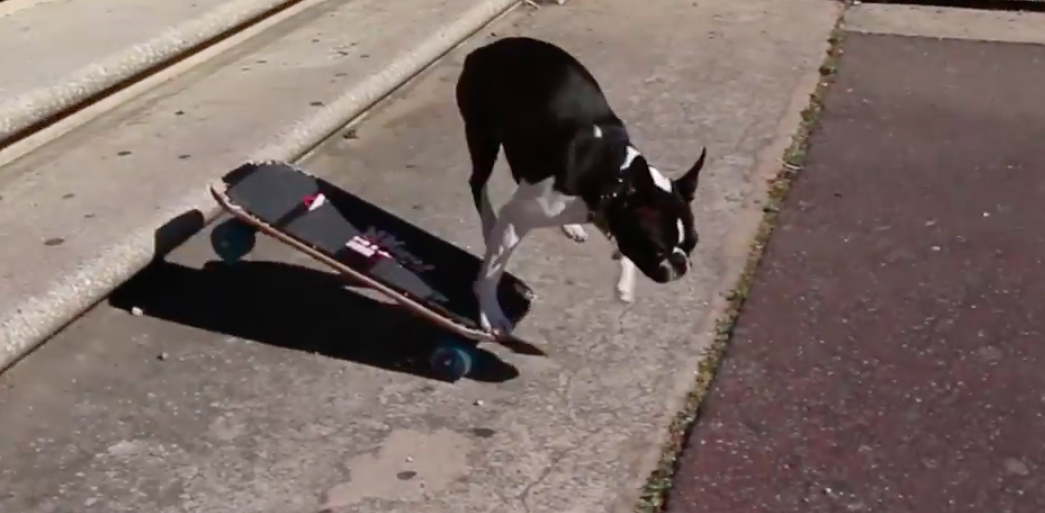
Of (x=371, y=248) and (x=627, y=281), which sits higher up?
(x=371, y=248)

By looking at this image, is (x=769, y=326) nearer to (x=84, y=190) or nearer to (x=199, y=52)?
(x=84, y=190)

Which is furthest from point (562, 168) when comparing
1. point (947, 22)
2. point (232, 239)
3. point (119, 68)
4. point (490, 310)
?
point (947, 22)

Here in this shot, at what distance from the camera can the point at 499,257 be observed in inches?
137

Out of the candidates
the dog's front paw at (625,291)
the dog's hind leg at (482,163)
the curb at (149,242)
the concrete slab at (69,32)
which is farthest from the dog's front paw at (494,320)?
the concrete slab at (69,32)

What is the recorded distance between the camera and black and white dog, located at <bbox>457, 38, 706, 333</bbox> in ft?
10.5

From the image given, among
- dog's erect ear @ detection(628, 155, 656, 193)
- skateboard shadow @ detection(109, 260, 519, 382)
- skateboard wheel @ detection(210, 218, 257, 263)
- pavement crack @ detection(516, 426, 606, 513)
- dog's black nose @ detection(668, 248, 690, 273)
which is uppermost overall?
dog's erect ear @ detection(628, 155, 656, 193)

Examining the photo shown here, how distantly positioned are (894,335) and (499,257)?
123 centimetres

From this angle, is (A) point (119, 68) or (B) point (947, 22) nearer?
(A) point (119, 68)

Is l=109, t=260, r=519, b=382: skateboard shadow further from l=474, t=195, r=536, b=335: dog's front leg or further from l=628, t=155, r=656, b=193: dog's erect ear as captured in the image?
l=628, t=155, r=656, b=193: dog's erect ear

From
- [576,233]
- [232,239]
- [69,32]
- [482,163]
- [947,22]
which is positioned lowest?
[947,22]

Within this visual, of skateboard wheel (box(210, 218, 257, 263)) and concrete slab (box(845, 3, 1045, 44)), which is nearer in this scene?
skateboard wheel (box(210, 218, 257, 263))

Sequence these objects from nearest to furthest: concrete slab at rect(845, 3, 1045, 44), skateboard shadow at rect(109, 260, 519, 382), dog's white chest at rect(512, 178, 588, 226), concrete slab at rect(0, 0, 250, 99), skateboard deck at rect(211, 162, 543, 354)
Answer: dog's white chest at rect(512, 178, 588, 226)
skateboard deck at rect(211, 162, 543, 354)
skateboard shadow at rect(109, 260, 519, 382)
concrete slab at rect(0, 0, 250, 99)
concrete slab at rect(845, 3, 1045, 44)

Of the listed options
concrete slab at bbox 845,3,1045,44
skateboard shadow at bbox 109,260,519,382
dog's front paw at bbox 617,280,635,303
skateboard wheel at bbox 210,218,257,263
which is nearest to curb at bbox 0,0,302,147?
skateboard shadow at bbox 109,260,519,382

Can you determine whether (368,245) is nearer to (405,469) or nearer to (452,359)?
(452,359)
